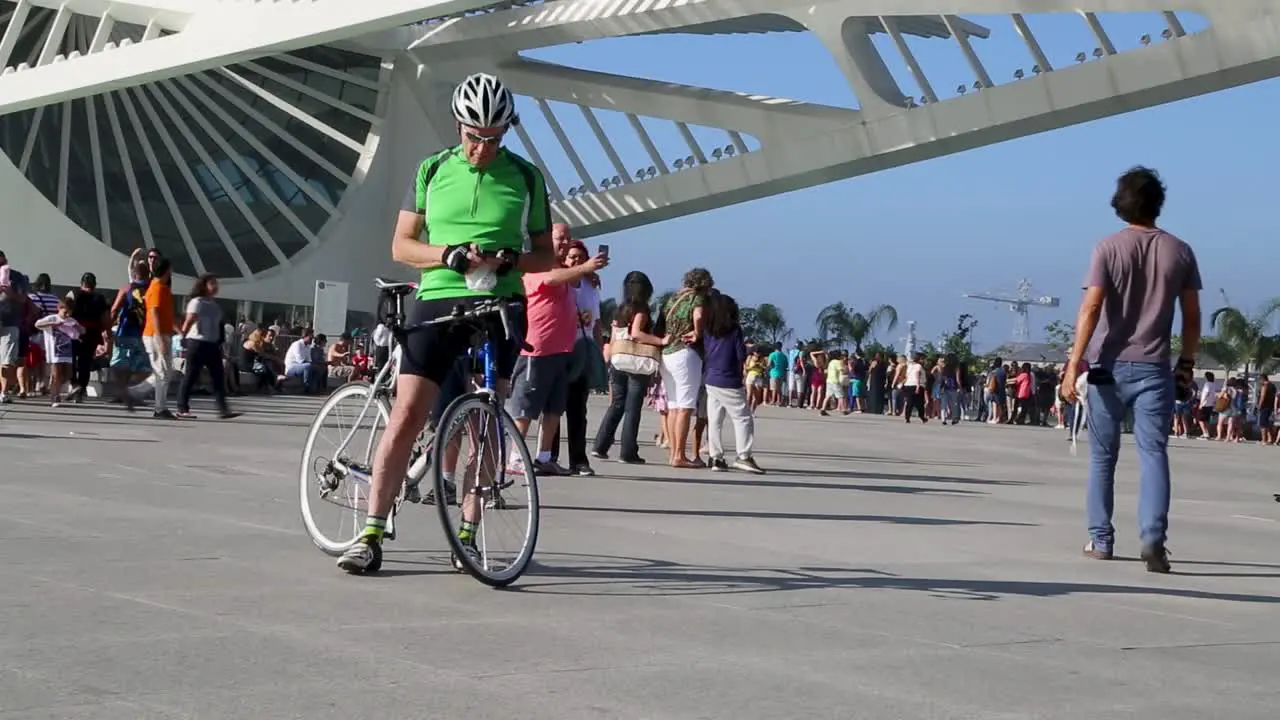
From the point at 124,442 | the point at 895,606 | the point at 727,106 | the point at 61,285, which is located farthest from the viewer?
the point at 61,285

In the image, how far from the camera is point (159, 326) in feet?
57.4

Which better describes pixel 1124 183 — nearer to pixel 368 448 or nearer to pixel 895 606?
pixel 895 606

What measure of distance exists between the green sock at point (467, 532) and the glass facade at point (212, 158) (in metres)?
39.5

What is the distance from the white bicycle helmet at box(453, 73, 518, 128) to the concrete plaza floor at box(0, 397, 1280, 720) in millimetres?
1599

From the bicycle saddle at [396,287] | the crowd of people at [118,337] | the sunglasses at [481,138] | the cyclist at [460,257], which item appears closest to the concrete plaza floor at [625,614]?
the cyclist at [460,257]

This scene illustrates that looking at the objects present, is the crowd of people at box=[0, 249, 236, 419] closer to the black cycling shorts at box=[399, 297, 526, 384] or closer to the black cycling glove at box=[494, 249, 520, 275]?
the black cycling shorts at box=[399, 297, 526, 384]

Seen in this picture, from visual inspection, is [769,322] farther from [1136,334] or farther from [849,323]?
[1136,334]

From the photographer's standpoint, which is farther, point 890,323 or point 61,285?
point 890,323

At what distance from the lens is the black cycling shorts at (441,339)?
637 centimetres

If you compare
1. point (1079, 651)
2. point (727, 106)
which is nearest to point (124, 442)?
point (1079, 651)

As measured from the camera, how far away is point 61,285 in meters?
43.8

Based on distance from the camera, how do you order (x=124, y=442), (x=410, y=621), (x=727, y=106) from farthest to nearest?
(x=727, y=106) < (x=124, y=442) < (x=410, y=621)

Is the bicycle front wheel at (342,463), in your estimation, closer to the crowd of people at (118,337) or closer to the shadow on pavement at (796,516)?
the shadow on pavement at (796,516)

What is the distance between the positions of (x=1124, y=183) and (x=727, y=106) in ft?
108
